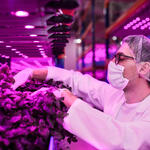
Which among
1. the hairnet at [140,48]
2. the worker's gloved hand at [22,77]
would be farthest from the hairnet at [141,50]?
the worker's gloved hand at [22,77]

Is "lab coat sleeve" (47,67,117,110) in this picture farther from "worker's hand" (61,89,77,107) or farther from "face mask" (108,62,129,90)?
"worker's hand" (61,89,77,107)

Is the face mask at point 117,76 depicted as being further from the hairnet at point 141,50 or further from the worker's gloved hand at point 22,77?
the worker's gloved hand at point 22,77

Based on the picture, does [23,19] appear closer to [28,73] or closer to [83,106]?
[83,106]

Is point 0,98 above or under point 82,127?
above

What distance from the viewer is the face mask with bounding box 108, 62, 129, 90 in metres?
1.62

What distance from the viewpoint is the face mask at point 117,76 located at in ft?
5.30

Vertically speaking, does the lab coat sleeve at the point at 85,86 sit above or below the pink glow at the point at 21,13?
below

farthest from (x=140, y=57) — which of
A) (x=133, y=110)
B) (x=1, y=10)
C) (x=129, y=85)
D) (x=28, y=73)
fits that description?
(x=1, y=10)

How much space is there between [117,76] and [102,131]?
0.51 meters

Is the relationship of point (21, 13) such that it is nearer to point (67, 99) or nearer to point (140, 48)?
point (67, 99)

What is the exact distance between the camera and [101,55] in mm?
15305

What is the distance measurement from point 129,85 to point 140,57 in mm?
197

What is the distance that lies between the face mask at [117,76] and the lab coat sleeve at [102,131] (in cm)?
40

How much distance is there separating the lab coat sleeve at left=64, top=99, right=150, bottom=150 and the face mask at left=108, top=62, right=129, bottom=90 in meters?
0.40
